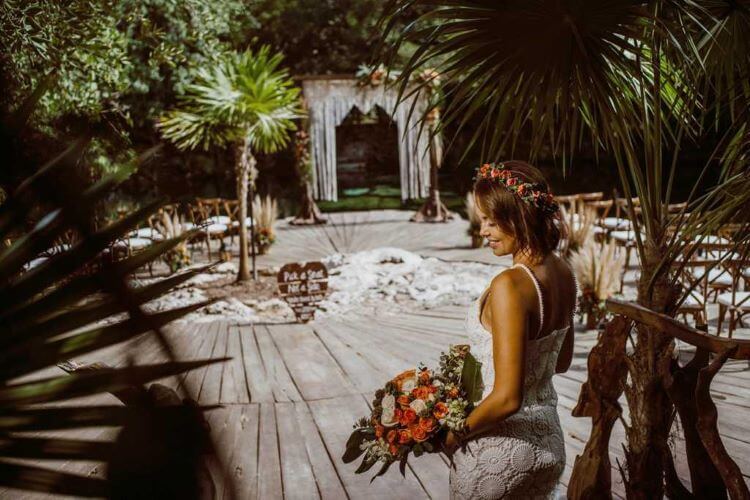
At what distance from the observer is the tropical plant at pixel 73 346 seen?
20.4 inches

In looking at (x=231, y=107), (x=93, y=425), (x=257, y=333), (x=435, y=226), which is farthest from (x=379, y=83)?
(x=93, y=425)

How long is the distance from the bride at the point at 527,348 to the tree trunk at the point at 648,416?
476mm

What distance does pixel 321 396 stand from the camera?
13.9 ft

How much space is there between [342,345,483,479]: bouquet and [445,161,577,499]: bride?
37 mm

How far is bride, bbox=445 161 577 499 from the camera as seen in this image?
1.74 m

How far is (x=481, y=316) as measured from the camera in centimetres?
184

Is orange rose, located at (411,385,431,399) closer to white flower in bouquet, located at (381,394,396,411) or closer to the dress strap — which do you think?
white flower in bouquet, located at (381,394,396,411)

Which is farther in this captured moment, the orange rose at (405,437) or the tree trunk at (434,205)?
the tree trunk at (434,205)

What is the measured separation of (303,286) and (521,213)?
456 centimetres

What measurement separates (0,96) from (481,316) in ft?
4.80

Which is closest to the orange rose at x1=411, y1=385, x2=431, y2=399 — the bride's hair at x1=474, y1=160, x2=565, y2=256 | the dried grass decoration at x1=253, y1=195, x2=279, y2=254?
the bride's hair at x1=474, y1=160, x2=565, y2=256

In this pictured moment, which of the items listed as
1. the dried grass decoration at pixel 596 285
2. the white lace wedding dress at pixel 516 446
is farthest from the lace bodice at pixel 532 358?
the dried grass decoration at pixel 596 285

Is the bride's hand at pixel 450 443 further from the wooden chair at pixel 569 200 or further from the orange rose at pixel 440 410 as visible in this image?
the wooden chair at pixel 569 200

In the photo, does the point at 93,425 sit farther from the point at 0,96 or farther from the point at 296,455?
the point at 296,455
